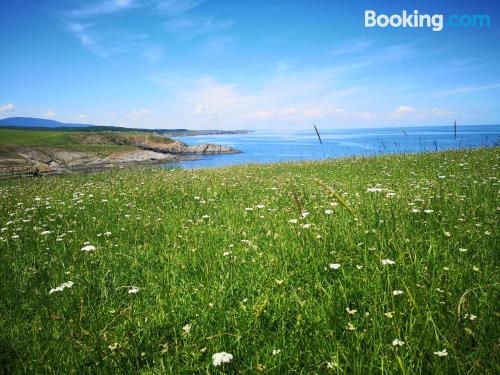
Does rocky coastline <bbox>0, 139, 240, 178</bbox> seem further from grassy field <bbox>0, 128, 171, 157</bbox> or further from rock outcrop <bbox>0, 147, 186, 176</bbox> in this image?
grassy field <bbox>0, 128, 171, 157</bbox>

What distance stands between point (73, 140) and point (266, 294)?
100 metres

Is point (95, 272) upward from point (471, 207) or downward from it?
downward

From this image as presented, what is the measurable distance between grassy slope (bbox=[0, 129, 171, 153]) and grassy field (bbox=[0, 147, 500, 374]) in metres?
71.3

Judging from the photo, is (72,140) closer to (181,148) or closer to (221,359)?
(181,148)

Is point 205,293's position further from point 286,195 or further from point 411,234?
point 286,195

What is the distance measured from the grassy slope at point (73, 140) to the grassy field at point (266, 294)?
234 ft

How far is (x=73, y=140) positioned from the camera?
87562mm

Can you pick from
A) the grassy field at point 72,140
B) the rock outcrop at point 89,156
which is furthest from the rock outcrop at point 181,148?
the grassy field at point 72,140

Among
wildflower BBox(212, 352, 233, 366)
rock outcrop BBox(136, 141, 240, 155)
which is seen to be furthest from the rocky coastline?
wildflower BBox(212, 352, 233, 366)

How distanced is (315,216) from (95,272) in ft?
13.3

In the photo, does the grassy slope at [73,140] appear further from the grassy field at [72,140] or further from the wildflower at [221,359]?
the wildflower at [221,359]

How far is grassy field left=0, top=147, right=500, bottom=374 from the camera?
7.89 ft

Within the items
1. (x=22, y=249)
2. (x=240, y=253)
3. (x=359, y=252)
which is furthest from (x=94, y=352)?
(x=22, y=249)

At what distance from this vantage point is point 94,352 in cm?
274
